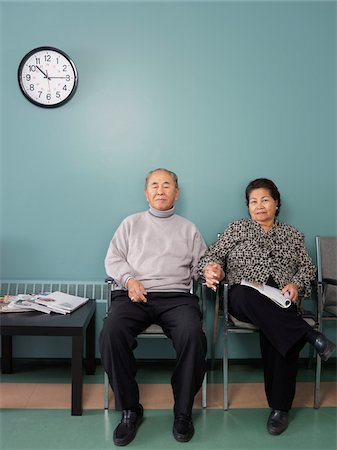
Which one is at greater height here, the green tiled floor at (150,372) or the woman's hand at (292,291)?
the woman's hand at (292,291)

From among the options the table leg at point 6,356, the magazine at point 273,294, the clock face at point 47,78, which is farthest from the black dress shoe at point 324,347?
the clock face at point 47,78

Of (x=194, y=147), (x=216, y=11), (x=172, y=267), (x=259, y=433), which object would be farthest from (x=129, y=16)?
(x=259, y=433)

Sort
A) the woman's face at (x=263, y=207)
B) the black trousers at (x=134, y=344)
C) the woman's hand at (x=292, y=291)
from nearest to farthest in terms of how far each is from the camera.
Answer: the black trousers at (x=134, y=344) → the woman's hand at (x=292, y=291) → the woman's face at (x=263, y=207)

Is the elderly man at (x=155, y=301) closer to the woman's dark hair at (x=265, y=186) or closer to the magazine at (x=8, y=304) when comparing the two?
the woman's dark hair at (x=265, y=186)

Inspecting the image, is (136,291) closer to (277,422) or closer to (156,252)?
(156,252)

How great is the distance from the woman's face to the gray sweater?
1.20 ft

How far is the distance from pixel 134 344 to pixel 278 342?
0.70 metres

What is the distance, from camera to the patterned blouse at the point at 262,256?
2.46 metres

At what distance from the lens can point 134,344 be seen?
2.17 metres

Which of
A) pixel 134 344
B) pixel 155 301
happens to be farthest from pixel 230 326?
pixel 134 344

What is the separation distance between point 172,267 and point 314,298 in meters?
1.10

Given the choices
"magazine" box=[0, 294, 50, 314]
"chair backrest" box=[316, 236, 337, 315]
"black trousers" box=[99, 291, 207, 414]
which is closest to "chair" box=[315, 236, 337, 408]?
"chair backrest" box=[316, 236, 337, 315]

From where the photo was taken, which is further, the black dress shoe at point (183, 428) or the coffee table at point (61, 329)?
the coffee table at point (61, 329)

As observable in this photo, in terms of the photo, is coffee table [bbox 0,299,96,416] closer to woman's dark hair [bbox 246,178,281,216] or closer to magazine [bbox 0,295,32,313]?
magazine [bbox 0,295,32,313]
